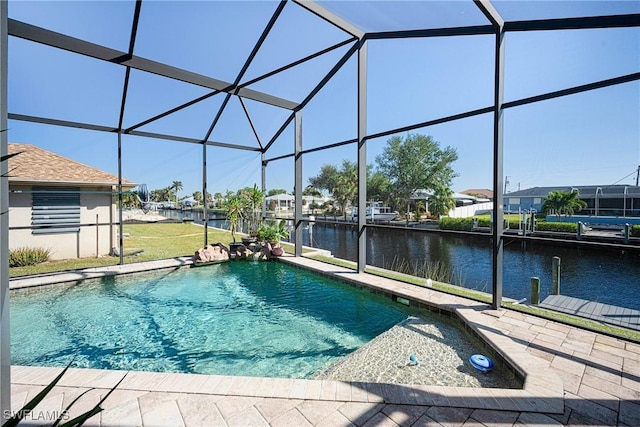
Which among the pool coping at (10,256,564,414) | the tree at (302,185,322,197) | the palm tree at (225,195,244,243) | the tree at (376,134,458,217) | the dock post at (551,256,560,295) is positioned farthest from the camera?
the tree at (302,185,322,197)

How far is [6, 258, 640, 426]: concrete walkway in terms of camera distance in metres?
2.27

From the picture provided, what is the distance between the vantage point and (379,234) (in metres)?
18.9

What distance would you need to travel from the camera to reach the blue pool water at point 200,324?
3.75 metres

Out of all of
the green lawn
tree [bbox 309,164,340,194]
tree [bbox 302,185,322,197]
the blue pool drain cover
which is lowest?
the blue pool drain cover

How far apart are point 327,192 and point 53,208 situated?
28.5m

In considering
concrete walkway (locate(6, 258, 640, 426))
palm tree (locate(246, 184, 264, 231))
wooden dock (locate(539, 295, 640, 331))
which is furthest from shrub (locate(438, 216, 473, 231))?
concrete walkway (locate(6, 258, 640, 426))

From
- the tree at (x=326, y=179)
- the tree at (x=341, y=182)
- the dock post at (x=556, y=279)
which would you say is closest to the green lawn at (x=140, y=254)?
the dock post at (x=556, y=279)

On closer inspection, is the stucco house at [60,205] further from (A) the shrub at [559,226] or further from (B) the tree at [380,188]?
(B) the tree at [380,188]

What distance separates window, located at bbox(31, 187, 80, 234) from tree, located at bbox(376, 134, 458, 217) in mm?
22650

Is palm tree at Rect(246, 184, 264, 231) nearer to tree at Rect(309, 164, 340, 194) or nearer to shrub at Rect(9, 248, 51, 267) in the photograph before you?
shrub at Rect(9, 248, 51, 267)

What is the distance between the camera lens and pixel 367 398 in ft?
8.23

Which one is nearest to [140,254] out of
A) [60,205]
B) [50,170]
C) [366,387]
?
[60,205]

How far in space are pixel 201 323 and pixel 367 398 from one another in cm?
344

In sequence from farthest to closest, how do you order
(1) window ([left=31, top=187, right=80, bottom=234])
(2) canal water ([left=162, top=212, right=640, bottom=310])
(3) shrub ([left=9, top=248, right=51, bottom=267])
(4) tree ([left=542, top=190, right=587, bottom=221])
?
(4) tree ([left=542, top=190, right=587, bottom=221]), (1) window ([left=31, top=187, right=80, bottom=234]), (3) shrub ([left=9, top=248, right=51, bottom=267]), (2) canal water ([left=162, top=212, right=640, bottom=310])
